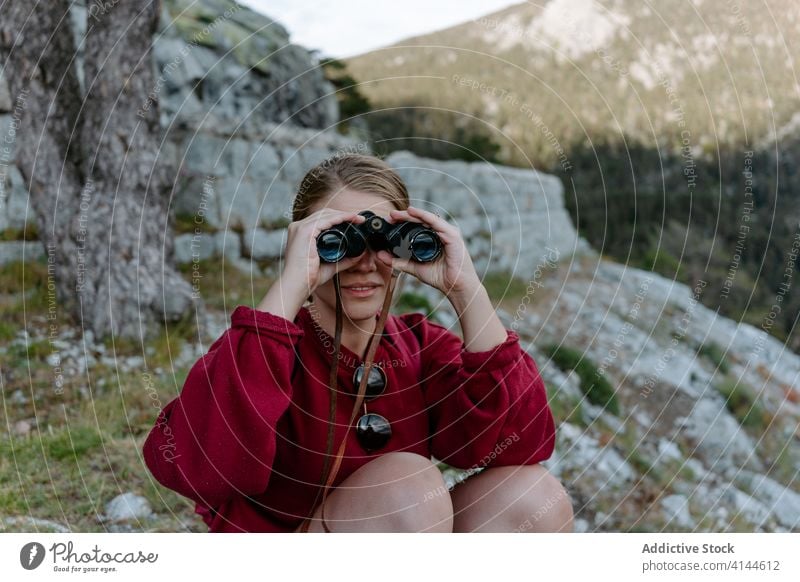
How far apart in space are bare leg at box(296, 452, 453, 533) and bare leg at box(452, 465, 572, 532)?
0.08 metres

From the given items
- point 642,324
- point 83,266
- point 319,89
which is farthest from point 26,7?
point 642,324

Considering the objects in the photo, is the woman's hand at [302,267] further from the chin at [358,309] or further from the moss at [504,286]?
the moss at [504,286]

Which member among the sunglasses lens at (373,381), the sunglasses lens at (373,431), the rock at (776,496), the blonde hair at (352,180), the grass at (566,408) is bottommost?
the rock at (776,496)

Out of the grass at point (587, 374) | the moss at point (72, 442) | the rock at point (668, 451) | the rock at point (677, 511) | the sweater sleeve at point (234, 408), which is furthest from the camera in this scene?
the grass at point (587, 374)

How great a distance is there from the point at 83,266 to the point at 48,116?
0.55 meters

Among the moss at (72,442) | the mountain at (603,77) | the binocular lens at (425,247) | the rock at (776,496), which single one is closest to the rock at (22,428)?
the moss at (72,442)

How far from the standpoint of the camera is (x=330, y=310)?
1.35 metres

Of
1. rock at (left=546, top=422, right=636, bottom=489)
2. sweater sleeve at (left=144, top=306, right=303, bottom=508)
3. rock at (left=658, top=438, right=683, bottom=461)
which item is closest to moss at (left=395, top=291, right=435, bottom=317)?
rock at (left=546, top=422, right=636, bottom=489)

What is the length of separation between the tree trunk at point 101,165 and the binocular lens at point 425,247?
183cm

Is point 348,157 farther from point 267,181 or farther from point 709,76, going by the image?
point 709,76

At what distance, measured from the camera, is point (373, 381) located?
1.32m

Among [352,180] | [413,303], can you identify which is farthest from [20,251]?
[352,180]

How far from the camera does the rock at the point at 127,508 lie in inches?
74.9

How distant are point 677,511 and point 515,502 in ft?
5.65
